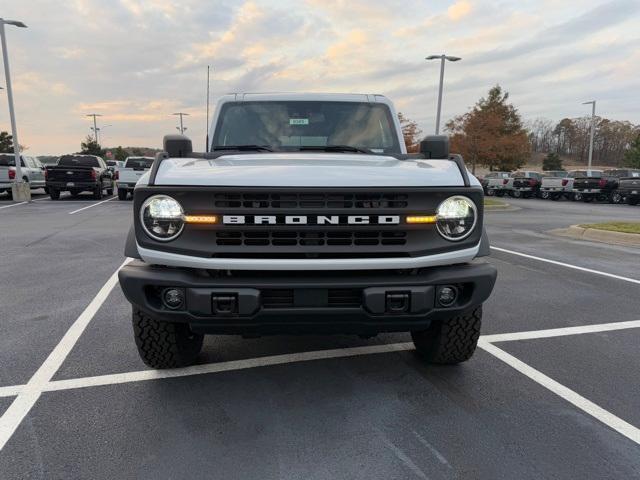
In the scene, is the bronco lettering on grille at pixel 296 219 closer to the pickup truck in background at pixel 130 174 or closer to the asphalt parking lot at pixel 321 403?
the asphalt parking lot at pixel 321 403

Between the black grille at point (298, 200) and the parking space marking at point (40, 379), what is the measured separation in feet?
5.66

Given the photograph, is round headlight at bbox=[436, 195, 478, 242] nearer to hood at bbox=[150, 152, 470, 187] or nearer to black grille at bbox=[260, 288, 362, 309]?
hood at bbox=[150, 152, 470, 187]

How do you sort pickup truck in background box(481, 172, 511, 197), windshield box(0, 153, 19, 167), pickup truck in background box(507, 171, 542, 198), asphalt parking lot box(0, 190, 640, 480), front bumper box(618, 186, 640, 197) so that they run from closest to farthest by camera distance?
asphalt parking lot box(0, 190, 640, 480) → windshield box(0, 153, 19, 167) → front bumper box(618, 186, 640, 197) → pickup truck in background box(507, 171, 542, 198) → pickup truck in background box(481, 172, 511, 197)

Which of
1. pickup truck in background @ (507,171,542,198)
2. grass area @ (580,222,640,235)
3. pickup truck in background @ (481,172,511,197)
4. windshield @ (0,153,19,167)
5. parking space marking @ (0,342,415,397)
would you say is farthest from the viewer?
Answer: pickup truck in background @ (481,172,511,197)

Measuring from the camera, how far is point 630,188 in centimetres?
2480


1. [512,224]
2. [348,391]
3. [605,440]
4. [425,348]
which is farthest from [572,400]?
[512,224]

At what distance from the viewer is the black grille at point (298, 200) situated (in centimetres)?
268

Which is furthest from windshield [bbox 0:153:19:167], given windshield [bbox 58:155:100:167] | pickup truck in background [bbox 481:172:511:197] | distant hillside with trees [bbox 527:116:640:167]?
distant hillside with trees [bbox 527:116:640:167]

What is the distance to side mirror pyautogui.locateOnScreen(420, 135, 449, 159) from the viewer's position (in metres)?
3.78

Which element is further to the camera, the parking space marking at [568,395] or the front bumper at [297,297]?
the parking space marking at [568,395]

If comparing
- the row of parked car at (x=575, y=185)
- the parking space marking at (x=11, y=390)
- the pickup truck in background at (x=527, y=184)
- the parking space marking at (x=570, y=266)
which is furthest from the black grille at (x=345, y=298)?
the pickup truck in background at (x=527, y=184)

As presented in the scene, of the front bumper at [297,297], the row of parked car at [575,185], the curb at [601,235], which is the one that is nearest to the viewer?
the front bumper at [297,297]

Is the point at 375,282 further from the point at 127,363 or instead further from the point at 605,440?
the point at 127,363

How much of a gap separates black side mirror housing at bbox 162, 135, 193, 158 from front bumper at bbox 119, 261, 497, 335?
112 centimetres
